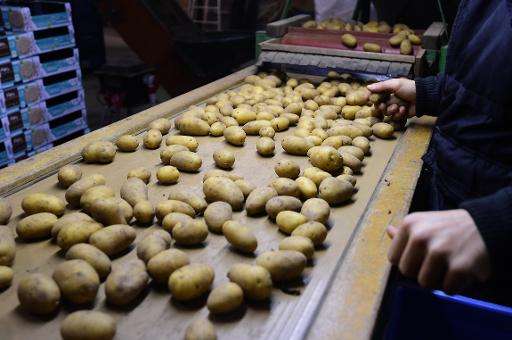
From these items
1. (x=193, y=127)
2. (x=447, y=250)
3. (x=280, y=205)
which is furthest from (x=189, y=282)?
(x=193, y=127)

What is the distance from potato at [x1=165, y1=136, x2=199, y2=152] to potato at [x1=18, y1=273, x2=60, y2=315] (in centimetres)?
91

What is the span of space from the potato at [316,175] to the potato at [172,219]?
0.46m

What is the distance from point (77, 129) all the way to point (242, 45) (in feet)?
6.43

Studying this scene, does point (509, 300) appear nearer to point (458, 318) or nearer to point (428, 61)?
point (458, 318)

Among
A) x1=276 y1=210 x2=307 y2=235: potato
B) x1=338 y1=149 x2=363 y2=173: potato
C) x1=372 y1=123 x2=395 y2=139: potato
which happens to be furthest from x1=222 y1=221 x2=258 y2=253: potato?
x1=372 y1=123 x2=395 y2=139: potato

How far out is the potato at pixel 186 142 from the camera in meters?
1.85

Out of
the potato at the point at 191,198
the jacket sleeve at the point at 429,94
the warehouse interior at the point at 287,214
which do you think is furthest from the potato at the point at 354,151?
the potato at the point at 191,198

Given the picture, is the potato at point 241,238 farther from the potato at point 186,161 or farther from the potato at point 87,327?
the potato at point 186,161

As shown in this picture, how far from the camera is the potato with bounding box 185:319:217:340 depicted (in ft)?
2.99

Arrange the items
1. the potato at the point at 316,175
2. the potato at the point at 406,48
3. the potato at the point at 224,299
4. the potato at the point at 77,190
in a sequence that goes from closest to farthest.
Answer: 1. the potato at the point at 224,299
2. the potato at the point at 77,190
3. the potato at the point at 316,175
4. the potato at the point at 406,48

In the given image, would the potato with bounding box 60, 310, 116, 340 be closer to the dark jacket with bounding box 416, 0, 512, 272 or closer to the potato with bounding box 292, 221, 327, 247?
the potato with bounding box 292, 221, 327, 247

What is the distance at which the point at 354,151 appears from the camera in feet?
5.71

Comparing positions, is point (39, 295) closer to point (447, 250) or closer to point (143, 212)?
point (143, 212)

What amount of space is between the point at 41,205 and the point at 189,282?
580 millimetres
